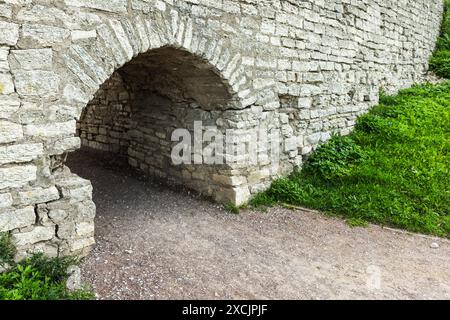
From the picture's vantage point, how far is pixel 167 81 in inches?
225

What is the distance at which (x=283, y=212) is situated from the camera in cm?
541

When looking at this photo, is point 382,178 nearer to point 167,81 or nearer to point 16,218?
point 167,81

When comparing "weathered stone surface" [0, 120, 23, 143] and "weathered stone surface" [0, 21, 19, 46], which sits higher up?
"weathered stone surface" [0, 21, 19, 46]

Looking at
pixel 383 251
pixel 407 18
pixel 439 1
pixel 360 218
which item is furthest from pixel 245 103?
pixel 439 1

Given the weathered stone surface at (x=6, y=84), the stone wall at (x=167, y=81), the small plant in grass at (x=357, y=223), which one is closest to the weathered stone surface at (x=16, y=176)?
the stone wall at (x=167, y=81)

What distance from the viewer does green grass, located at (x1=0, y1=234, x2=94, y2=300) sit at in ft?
9.56

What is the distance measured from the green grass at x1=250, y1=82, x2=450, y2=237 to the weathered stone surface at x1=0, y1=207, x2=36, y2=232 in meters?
3.05

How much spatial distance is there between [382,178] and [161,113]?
3.55 meters

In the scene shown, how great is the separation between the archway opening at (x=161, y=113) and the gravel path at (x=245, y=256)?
0.52 m

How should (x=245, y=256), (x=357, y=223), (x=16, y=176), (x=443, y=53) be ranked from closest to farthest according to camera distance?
(x=16, y=176)
(x=245, y=256)
(x=357, y=223)
(x=443, y=53)

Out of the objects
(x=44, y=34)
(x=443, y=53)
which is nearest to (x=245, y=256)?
(x=44, y=34)

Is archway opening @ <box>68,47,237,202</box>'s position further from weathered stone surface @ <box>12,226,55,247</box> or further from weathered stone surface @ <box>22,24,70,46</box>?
weathered stone surface @ <box>12,226,55,247</box>

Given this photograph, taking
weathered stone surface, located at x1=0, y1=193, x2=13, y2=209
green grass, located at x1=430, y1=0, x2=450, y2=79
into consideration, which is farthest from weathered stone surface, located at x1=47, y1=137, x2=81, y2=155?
green grass, located at x1=430, y1=0, x2=450, y2=79

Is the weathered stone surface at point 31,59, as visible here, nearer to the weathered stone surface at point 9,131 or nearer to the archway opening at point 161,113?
the weathered stone surface at point 9,131
